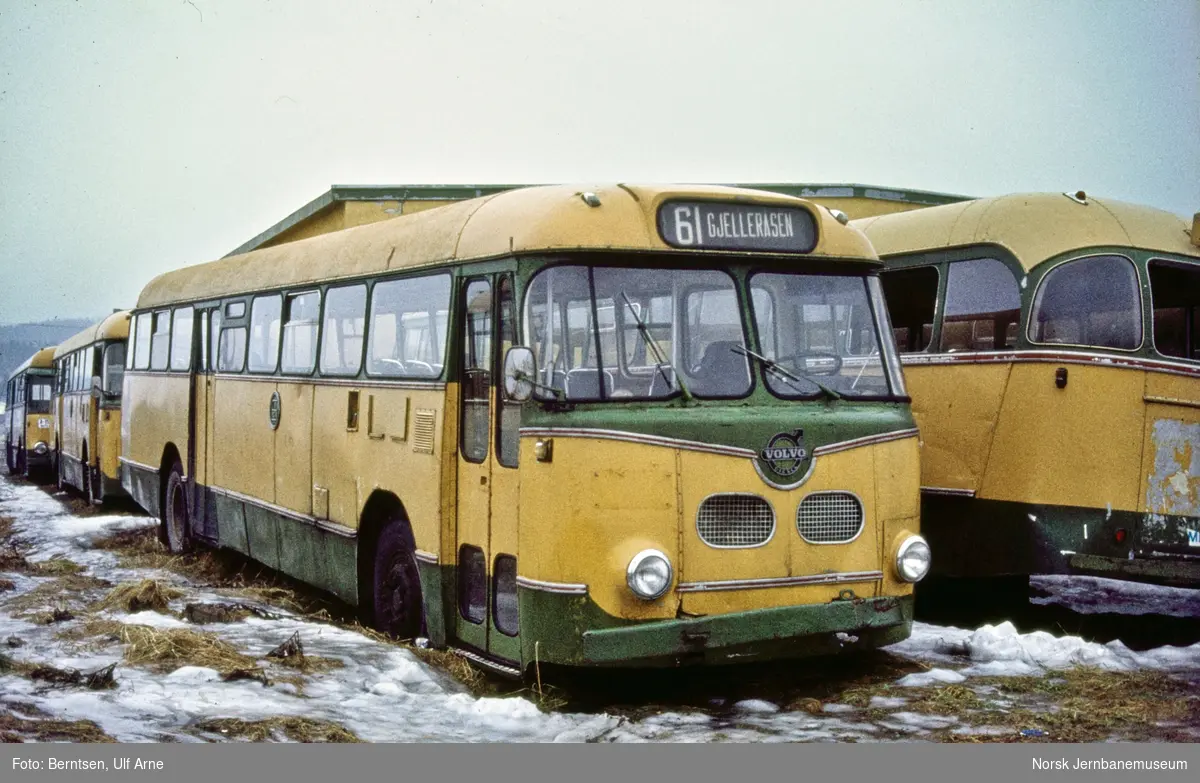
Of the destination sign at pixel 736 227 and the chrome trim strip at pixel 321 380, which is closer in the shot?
the destination sign at pixel 736 227

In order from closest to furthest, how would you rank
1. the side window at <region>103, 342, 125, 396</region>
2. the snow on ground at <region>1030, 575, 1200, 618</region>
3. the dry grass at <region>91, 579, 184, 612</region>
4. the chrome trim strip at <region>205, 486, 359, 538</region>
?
1. the chrome trim strip at <region>205, 486, 359, 538</region>
2. the dry grass at <region>91, 579, 184, 612</region>
3. the snow on ground at <region>1030, 575, 1200, 618</region>
4. the side window at <region>103, 342, 125, 396</region>

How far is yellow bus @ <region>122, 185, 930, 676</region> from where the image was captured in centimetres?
723

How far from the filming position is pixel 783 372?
7.76m

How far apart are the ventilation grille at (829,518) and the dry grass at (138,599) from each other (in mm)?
5049

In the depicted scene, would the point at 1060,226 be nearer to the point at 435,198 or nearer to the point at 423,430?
the point at 423,430

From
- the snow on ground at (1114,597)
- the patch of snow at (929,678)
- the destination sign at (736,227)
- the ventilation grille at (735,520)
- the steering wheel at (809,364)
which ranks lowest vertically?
the snow on ground at (1114,597)

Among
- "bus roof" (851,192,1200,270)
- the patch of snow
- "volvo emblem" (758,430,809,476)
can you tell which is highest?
"bus roof" (851,192,1200,270)

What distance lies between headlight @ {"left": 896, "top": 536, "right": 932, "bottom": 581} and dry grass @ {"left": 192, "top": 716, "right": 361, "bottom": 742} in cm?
317

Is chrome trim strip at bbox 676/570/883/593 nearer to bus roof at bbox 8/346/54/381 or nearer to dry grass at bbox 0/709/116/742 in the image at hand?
dry grass at bbox 0/709/116/742

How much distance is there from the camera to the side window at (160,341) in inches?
614

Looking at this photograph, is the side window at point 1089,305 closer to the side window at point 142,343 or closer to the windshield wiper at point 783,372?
the windshield wiper at point 783,372

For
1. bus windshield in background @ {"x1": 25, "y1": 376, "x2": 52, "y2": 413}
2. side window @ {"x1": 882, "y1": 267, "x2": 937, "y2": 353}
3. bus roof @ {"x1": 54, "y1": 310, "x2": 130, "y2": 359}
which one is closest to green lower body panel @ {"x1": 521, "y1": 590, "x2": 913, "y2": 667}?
side window @ {"x1": 882, "y1": 267, "x2": 937, "y2": 353}

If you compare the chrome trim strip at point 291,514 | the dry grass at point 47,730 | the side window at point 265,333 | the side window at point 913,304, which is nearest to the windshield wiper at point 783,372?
the side window at point 913,304

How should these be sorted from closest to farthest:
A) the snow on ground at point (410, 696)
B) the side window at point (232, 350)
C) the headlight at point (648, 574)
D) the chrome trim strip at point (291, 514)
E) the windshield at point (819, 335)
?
the snow on ground at point (410, 696) → the headlight at point (648, 574) → the windshield at point (819, 335) → the chrome trim strip at point (291, 514) → the side window at point (232, 350)
